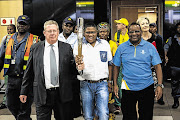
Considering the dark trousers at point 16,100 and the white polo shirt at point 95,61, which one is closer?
the white polo shirt at point 95,61

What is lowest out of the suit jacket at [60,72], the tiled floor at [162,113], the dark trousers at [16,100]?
the tiled floor at [162,113]

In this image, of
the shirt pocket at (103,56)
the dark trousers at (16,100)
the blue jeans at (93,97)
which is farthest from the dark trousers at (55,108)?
the dark trousers at (16,100)

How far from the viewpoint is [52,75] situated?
4055 mm

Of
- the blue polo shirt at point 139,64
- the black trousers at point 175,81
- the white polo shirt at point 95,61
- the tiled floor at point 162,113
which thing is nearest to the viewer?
the blue polo shirt at point 139,64

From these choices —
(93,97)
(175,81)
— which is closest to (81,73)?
(93,97)

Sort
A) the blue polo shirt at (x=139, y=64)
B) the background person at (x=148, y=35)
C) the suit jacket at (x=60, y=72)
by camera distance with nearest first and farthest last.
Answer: the suit jacket at (x=60, y=72)
the blue polo shirt at (x=139, y=64)
the background person at (x=148, y=35)

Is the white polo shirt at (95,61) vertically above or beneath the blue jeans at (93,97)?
above

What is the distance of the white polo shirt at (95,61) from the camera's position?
4613 millimetres

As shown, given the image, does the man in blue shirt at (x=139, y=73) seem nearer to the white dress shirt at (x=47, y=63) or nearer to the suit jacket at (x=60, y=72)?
the suit jacket at (x=60, y=72)

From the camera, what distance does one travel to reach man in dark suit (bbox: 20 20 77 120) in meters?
4.06

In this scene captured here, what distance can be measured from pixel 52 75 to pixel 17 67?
1.43 metres

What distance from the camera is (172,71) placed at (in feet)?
24.5

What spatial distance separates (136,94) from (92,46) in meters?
1.00

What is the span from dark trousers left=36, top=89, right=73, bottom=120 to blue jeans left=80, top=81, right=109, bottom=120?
55cm
